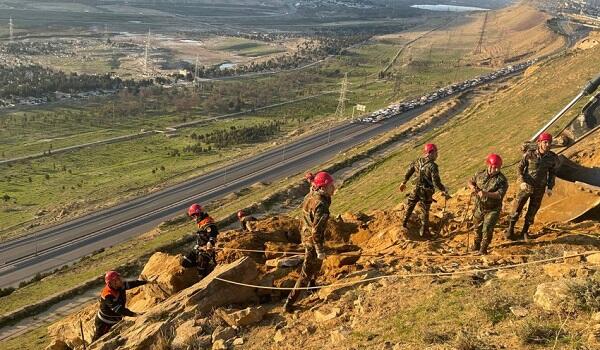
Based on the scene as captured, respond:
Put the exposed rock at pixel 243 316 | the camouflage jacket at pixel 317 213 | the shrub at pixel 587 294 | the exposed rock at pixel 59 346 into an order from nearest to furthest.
Answer: the shrub at pixel 587 294
the exposed rock at pixel 243 316
the camouflage jacket at pixel 317 213
the exposed rock at pixel 59 346

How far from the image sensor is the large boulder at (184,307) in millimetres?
10930

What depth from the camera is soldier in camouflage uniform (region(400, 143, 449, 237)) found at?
13930mm

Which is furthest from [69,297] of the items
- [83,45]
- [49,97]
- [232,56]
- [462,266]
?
[83,45]

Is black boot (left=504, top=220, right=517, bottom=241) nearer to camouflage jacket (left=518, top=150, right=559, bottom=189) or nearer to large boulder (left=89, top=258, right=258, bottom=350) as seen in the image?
camouflage jacket (left=518, top=150, right=559, bottom=189)

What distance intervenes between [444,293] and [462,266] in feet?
5.47

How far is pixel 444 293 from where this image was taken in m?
10.4

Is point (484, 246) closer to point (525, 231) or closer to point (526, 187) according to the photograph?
point (525, 231)

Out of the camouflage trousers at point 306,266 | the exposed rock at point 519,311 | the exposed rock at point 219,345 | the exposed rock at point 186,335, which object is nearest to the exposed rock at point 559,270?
the exposed rock at point 519,311

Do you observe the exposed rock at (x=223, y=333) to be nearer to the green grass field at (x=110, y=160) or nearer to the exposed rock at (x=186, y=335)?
the exposed rock at (x=186, y=335)

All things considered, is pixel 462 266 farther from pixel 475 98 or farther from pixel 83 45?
pixel 83 45

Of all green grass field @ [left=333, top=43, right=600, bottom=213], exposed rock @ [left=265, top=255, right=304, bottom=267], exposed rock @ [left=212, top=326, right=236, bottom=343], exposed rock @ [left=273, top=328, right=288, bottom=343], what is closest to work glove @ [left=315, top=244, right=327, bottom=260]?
exposed rock @ [left=273, top=328, right=288, bottom=343]

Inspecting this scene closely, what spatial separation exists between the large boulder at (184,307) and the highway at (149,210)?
32427 mm

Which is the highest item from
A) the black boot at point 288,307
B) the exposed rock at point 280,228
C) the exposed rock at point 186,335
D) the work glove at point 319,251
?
the work glove at point 319,251

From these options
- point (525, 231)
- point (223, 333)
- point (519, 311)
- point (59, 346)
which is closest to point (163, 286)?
point (59, 346)
